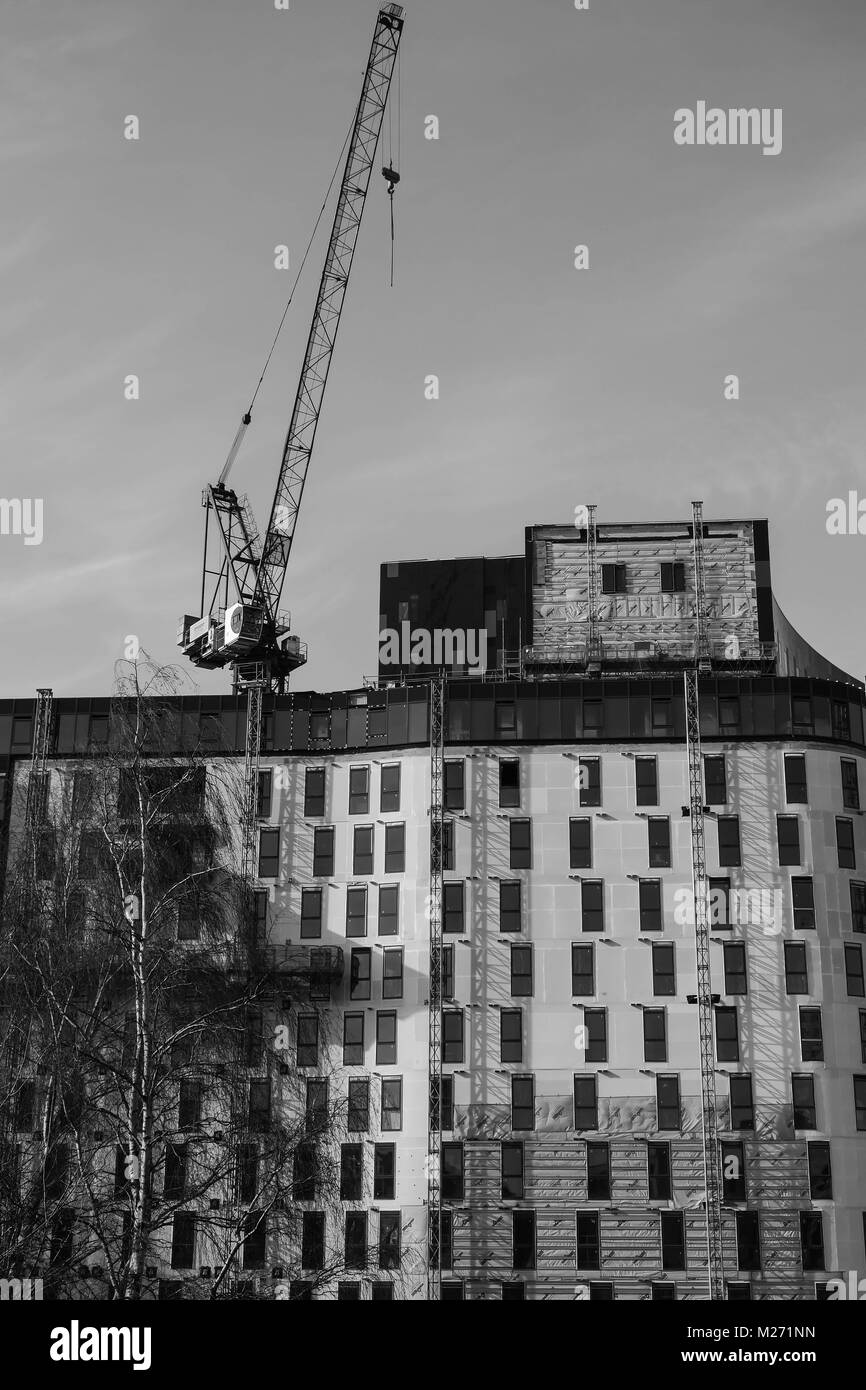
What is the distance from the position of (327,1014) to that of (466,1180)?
10.7m

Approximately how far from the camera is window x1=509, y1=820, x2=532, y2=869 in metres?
88.7

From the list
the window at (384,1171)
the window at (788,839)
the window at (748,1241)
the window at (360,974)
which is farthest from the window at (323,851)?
the window at (748,1241)

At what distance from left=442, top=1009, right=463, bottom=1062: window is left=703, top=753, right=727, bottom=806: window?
54.7 ft

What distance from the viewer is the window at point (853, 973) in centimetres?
8581

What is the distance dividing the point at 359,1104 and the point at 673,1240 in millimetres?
16191

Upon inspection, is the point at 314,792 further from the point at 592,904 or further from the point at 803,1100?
the point at 803,1100

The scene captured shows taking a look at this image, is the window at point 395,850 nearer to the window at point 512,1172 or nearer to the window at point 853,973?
the window at point 512,1172

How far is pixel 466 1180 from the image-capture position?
83562mm

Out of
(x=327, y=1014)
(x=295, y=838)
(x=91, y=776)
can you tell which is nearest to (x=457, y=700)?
(x=295, y=838)

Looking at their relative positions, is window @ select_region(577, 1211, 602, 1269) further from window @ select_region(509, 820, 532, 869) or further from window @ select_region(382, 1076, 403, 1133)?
window @ select_region(509, 820, 532, 869)

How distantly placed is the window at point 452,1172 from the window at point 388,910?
10922 millimetres

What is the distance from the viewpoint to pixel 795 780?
8900cm
